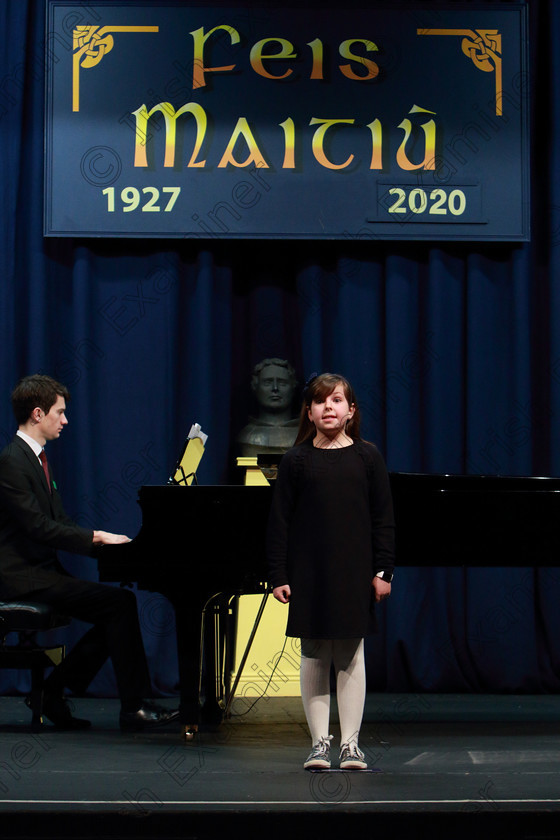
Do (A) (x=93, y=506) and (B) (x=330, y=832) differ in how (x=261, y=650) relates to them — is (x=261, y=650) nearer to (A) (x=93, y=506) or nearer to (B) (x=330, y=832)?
(A) (x=93, y=506)

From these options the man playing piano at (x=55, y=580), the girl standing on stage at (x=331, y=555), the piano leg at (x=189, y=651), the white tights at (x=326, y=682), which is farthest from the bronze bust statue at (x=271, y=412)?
the white tights at (x=326, y=682)

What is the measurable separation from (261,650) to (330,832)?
2379 millimetres

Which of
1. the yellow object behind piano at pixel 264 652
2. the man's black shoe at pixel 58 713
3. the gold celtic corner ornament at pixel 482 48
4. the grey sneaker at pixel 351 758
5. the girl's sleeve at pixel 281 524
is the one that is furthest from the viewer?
the gold celtic corner ornament at pixel 482 48

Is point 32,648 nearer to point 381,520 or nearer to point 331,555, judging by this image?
point 331,555

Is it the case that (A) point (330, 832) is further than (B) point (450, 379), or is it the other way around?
(B) point (450, 379)

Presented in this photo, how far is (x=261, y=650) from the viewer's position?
15.9 feet

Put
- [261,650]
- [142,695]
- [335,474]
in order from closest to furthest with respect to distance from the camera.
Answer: [335,474]
[142,695]
[261,650]

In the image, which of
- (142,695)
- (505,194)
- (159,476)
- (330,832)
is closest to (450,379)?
(505,194)

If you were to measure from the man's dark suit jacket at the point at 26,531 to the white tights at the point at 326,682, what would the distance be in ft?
3.40

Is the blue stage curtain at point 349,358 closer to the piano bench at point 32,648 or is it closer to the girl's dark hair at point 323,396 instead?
the piano bench at point 32,648

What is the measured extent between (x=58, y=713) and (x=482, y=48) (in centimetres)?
362

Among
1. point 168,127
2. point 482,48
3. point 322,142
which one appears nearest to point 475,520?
point 322,142

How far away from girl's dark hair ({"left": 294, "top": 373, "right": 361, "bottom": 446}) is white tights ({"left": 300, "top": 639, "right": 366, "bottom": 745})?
61 centimetres

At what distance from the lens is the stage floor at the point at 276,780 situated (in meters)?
2.50
